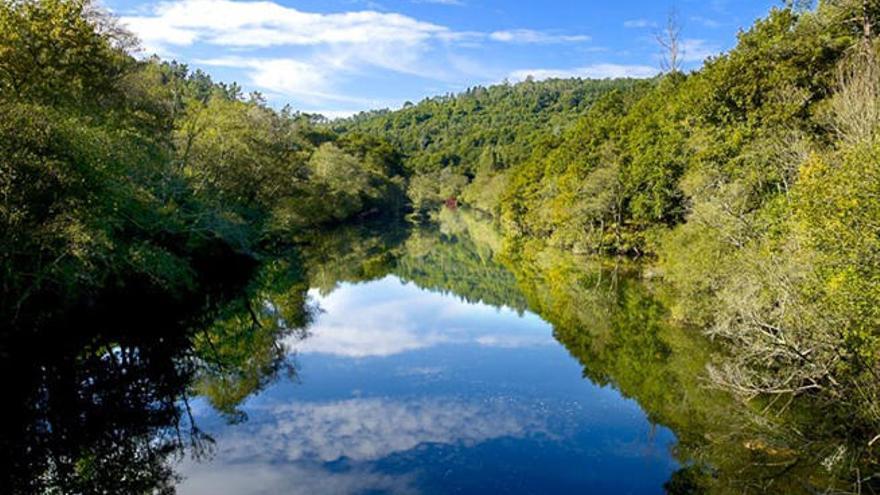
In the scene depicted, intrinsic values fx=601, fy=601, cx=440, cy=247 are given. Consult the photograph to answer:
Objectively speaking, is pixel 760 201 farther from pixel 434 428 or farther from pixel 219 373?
pixel 219 373

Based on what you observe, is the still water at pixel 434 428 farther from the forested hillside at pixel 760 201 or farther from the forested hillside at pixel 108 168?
the forested hillside at pixel 108 168


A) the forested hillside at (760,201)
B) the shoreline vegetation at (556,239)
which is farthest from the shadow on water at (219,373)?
the forested hillside at (760,201)

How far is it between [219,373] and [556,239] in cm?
4269

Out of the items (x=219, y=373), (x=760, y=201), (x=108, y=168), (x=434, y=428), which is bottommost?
(x=434, y=428)

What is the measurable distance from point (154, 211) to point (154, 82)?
15826 millimetres

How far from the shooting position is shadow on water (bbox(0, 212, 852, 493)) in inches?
515

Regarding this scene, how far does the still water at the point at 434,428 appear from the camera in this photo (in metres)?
12.9

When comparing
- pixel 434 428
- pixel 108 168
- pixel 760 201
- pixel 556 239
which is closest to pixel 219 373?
pixel 108 168

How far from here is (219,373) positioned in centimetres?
1981

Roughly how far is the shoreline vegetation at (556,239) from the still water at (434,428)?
1193mm

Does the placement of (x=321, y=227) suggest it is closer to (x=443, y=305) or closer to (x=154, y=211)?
(x=443, y=305)

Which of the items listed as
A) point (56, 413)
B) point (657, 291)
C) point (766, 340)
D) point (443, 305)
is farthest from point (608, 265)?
point (56, 413)

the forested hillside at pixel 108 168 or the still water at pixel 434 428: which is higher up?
the forested hillside at pixel 108 168

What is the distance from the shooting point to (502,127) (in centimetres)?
19450
